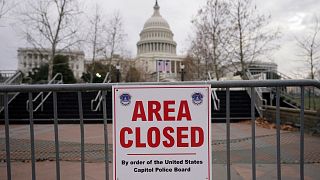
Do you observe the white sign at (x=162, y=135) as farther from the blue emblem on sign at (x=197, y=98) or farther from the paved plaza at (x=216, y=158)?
the paved plaza at (x=216, y=158)

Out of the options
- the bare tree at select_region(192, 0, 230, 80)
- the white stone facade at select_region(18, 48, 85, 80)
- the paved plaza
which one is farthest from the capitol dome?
the paved plaza

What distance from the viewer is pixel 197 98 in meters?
2.34

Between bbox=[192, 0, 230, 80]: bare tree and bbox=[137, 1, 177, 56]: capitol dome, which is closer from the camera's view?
bbox=[192, 0, 230, 80]: bare tree

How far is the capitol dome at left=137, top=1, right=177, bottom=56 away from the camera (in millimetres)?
84062

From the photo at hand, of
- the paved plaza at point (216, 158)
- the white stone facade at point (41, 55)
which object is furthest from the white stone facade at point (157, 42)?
the paved plaza at point (216, 158)

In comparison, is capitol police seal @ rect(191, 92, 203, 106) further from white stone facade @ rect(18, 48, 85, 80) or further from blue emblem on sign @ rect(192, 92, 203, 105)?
white stone facade @ rect(18, 48, 85, 80)

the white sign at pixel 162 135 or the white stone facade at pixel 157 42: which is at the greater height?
the white stone facade at pixel 157 42

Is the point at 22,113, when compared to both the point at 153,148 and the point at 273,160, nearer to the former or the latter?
the point at 273,160

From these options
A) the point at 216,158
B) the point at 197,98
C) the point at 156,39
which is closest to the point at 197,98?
the point at 197,98

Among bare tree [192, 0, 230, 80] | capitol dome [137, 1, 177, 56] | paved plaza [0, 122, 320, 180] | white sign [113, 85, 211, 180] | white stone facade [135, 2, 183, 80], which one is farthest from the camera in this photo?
capitol dome [137, 1, 177, 56]

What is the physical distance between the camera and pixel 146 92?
2.32 m

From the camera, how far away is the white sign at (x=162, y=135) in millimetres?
2326

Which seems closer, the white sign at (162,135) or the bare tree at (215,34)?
the white sign at (162,135)

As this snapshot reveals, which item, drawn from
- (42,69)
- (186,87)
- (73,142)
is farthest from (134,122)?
(42,69)
